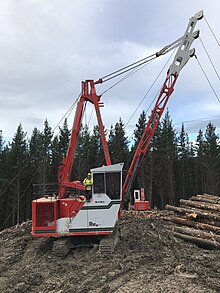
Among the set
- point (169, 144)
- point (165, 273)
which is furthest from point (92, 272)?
point (169, 144)

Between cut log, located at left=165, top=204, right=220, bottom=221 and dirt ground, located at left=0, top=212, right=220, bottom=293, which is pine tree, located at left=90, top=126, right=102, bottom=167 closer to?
cut log, located at left=165, top=204, right=220, bottom=221

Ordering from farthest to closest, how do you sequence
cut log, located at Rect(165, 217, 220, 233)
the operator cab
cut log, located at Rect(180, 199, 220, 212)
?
cut log, located at Rect(180, 199, 220, 212) < cut log, located at Rect(165, 217, 220, 233) < the operator cab

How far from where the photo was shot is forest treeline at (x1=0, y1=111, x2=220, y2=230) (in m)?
41.8

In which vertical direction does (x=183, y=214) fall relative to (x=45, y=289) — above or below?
above

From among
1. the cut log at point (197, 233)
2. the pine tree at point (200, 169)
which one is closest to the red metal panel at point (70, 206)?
the cut log at point (197, 233)

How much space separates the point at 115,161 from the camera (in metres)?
44.2

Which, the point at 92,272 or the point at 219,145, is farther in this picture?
the point at 219,145

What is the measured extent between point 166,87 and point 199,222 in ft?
22.0

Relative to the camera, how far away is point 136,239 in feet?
46.6

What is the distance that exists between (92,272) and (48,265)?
2.19 metres

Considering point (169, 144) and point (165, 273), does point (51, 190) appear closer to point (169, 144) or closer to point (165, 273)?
point (165, 273)

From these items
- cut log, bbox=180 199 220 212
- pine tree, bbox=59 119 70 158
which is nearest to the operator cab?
cut log, bbox=180 199 220 212

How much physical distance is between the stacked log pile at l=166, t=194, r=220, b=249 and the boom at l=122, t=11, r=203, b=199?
3.22 m

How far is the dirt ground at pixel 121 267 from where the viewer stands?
359 inches
